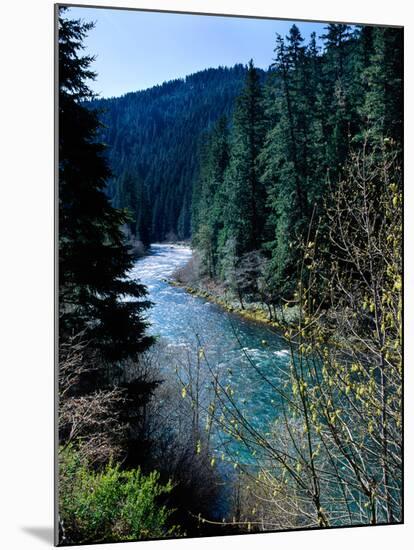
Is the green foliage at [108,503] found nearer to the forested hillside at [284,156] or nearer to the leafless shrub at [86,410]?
the leafless shrub at [86,410]

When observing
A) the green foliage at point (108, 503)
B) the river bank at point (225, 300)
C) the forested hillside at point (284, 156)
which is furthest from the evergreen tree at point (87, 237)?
the green foliage at point (108, 503)

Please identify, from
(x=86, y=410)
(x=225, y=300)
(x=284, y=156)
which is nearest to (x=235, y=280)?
(x=225, y=300)

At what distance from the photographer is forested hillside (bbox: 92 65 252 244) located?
520 cm

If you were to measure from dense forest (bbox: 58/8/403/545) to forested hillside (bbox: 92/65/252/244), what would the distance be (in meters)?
0.01

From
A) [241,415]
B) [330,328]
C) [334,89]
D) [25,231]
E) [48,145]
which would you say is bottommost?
[241,415]

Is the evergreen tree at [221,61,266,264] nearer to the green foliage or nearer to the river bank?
the river bank

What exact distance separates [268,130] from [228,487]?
239cm

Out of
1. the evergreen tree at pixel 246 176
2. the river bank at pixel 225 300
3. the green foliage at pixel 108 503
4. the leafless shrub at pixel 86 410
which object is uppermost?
the evergreen tree at pixel 246 176

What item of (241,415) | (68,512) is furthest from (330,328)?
(68,512)

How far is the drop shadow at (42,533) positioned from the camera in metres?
4.93

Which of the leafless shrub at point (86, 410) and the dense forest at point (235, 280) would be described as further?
the dense forest at point (235, 280)

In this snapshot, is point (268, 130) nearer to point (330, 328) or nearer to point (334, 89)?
point (334, 89)

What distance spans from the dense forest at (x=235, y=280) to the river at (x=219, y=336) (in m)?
0.03

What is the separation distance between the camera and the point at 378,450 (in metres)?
5.46
